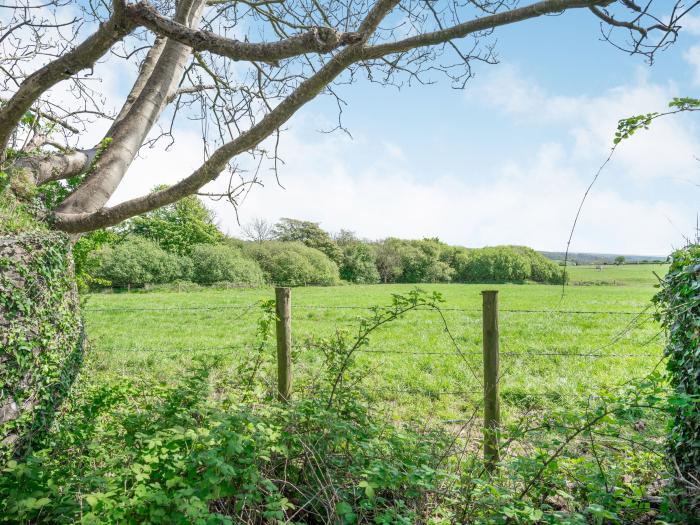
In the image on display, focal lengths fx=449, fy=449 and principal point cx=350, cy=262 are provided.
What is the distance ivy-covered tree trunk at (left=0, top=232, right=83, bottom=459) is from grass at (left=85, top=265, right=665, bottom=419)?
0.82 meters

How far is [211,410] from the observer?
3.07 meters

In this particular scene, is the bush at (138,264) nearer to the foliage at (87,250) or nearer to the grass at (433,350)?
the grass at (433,350)

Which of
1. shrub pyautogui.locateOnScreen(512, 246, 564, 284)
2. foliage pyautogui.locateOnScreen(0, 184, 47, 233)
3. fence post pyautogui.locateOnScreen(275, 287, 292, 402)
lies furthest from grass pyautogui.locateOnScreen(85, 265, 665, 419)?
shrub pyautogui.locateOnScreen(512, 246, 564, 284)

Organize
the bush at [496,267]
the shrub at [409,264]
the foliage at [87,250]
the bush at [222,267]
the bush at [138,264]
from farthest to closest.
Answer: the bush at [496,267], the shrub at [409,264], the bush at [222,267], the bush at [138,264], the foliage at [87,250]

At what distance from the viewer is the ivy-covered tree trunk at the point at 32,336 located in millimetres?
3729

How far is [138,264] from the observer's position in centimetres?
3738

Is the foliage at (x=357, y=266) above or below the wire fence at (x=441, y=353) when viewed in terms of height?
above

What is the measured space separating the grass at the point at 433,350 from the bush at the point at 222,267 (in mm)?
22317

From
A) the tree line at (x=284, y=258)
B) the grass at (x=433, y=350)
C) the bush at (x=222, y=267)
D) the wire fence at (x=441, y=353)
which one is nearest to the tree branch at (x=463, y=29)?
the wire fence at (x=441, y=353)

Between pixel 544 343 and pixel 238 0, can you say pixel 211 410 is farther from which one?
pixel 544 343

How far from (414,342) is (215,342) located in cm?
476

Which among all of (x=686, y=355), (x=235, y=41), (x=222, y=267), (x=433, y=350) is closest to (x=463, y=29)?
(x=235, y=41)

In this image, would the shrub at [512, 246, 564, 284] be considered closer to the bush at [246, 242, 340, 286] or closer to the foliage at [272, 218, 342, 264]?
the foliage at [272, 218, 342, 264]

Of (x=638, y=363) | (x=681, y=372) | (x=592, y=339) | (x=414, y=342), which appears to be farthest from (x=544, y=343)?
(x=681, y=372)
